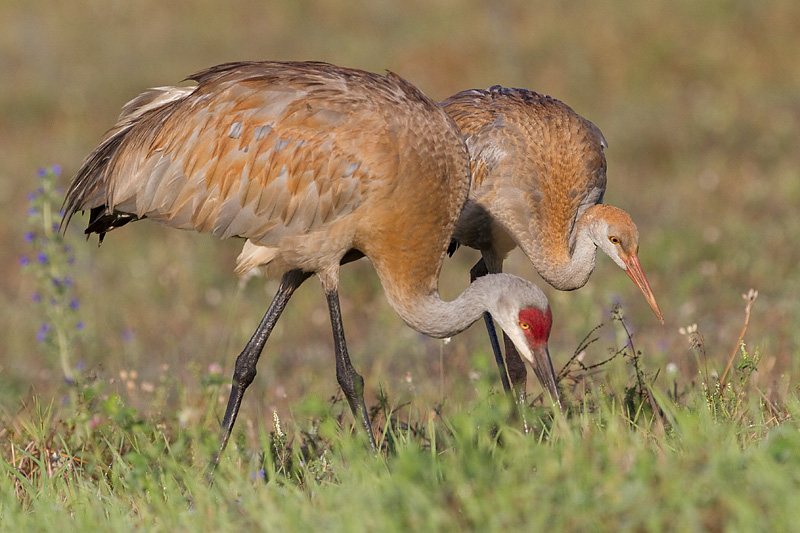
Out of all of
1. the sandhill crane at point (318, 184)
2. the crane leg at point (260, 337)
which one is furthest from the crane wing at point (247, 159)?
the crane leg at point (260, 337)

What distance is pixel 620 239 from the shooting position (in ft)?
17.3

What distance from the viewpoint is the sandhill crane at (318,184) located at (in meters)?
4.79

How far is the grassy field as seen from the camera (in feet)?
9.78

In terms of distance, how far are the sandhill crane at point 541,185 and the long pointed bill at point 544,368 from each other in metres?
0.87

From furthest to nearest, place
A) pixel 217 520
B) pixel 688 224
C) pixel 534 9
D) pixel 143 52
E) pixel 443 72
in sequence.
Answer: pixel 143 52
pixel 534 9
pixel 443 72
pixel 688 224
pixel 217 520

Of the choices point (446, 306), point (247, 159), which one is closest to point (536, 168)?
point (446, 306)

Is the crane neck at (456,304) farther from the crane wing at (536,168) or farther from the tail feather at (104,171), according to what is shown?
the tail feather at (104,171)

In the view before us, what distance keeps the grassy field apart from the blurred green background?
4 cm

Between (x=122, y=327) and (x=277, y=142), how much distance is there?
4.27 metres

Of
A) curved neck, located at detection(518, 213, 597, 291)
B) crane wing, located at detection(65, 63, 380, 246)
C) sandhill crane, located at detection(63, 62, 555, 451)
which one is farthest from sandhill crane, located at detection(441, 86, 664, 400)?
crane wing, located at detection(65, 63, 380, 246)

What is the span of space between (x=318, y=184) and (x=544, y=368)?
56.1 inches

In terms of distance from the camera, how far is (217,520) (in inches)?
124

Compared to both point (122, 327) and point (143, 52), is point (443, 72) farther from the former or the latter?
point (122, 327)

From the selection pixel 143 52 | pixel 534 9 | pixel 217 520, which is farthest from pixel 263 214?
pixel 143 52
